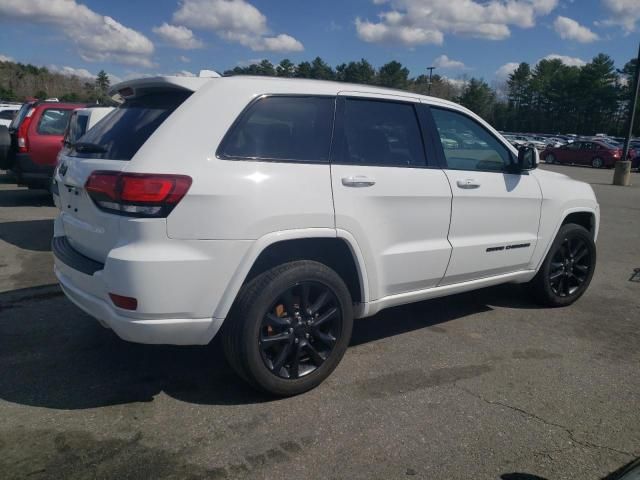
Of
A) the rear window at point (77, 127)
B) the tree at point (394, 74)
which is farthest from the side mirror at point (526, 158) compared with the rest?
the tree at point (394, 74)

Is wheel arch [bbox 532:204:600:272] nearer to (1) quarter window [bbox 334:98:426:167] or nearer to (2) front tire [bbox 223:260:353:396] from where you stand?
(1) quarter window [bbox 334:98:426:167]

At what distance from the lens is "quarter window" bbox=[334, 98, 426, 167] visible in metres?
3.53

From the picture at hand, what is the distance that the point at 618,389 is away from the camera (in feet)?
11.7

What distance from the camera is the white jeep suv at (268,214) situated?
2.83 m

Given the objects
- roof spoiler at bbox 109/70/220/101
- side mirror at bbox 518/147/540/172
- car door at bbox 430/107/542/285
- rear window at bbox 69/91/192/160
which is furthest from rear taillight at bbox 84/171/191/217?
side mirror at bbox 518/147/540/172

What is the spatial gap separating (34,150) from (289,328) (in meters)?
8.21

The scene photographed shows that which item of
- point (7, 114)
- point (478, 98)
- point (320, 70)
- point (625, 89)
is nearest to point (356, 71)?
point (320, 70)

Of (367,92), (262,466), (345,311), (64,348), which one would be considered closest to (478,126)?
(367,92)

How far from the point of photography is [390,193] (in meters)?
3.56

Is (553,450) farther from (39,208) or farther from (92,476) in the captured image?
(39,208)

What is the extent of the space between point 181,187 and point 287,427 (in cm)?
144

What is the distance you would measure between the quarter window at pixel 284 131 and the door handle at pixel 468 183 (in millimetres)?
1175

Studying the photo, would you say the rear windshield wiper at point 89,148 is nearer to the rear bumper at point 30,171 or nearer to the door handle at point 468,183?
the door handle at point 468,183

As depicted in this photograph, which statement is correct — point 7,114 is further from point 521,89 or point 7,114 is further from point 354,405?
point 521,89
